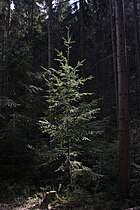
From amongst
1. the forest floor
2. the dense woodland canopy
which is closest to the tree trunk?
the dense woodland canopy

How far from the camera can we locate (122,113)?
957cm

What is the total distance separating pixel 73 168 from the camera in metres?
9.77

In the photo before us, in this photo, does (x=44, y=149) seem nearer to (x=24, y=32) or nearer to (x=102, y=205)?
(x=102, y=205)

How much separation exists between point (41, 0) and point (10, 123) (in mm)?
16862

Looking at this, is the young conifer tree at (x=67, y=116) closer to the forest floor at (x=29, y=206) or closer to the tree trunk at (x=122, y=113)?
the tree trunk at (x=122, y=113)

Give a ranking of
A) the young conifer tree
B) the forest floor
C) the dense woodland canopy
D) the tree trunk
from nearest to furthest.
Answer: the forest floor
the tree trunk
the dense woodland canopy
the young conifer tree

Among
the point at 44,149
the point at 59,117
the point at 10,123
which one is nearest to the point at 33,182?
the point at 44,149

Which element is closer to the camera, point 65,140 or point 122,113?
point 122,113

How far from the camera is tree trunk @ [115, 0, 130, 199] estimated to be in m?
9.27

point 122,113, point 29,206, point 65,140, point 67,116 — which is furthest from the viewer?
point 65,140

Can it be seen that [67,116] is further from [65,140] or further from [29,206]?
[29,206]

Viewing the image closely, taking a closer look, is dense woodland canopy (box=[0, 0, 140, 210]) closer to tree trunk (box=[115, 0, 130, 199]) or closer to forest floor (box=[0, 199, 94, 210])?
tree trunk (box=[115, 0, 130, 199])

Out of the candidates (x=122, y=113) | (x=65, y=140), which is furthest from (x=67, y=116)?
(x=122, y=113)

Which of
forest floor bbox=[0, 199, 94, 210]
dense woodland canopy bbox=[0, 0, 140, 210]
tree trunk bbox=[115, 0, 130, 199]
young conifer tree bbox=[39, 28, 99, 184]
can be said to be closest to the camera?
forest floor bbox=[0, 199, 94, 210]
